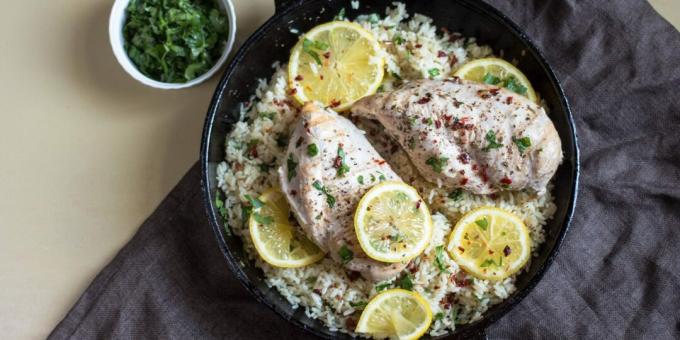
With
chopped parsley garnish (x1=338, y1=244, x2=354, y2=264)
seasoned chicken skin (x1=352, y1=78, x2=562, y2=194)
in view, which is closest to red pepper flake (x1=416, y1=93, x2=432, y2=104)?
seasoned chicken skin (x1=352, y1=78, x2=562, y2=194)

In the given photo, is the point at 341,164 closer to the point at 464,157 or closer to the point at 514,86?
the point at 464,157

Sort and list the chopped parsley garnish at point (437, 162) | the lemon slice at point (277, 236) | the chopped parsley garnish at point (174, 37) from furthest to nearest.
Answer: the chopped parsley garnish at point (174, 37)
the lemon slice at point (277, 236)
the chopped parsley garnish at point (437, 162)

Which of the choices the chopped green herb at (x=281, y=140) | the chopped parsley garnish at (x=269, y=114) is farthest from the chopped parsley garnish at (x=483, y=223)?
the chopped parsley garnish at (x=269, y=114)

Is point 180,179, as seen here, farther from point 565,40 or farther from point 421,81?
point 565,40

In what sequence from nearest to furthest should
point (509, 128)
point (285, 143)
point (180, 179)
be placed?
1. point (509, 128)
2. point (285, 143)
3. point (180, 179)

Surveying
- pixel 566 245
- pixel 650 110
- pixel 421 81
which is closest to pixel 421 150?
pixel 421 81

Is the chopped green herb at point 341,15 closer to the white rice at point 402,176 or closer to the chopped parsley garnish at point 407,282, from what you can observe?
the white rice at point 402,176

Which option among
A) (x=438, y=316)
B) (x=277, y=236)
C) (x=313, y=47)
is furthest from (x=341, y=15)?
(x=438, y=316)

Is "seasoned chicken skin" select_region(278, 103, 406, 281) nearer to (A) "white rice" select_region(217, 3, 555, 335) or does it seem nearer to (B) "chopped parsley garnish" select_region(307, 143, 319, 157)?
(B) "chopped parsley garnish" select_region(307, 143, 319, 157)
